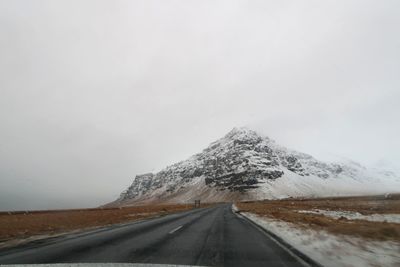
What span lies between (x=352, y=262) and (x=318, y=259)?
0.86 m

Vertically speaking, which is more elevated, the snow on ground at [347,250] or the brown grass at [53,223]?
the brown grass at [53,223]

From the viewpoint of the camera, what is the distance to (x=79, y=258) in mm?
10039

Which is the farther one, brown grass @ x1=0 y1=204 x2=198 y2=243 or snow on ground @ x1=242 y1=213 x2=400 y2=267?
brown grass @ x1=0 y1=204 x2=198 y2=243

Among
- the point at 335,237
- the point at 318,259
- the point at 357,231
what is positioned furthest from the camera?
the point at 357,231

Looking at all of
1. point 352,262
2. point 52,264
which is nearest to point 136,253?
point 52,264

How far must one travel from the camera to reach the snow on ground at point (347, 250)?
369 inches

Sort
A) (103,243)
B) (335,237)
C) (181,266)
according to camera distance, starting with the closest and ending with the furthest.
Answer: (181,266), (103,243), (335,237)

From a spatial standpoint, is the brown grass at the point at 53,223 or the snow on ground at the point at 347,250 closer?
the snow on ground at the point at 347,250

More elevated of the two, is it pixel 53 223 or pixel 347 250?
pixel 53 223

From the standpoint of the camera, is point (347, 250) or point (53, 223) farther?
point (53, 223)

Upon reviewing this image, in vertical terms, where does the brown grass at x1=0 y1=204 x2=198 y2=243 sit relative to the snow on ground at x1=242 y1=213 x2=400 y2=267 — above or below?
above

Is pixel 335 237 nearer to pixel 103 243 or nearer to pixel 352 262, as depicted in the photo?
pixel 352 262

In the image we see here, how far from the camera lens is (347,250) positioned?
11.3 m

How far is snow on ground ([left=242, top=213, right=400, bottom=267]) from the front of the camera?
30.8ft
